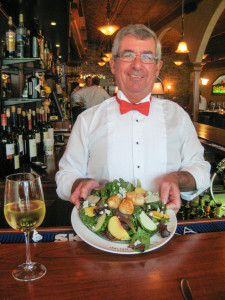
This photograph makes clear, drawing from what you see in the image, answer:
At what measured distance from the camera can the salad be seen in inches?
34.4

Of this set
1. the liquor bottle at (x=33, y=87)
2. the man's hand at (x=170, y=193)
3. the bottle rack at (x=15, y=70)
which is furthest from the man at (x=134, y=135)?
the liquor bottle at (x=33, y=87)

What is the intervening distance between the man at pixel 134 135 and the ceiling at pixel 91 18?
0.82 metres

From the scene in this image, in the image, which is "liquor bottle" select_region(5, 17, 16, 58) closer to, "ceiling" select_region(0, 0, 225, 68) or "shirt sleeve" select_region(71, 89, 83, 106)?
"ceiling" select_region(0, 0, 225, 68)

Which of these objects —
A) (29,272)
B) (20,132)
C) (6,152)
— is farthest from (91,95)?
(29,272)

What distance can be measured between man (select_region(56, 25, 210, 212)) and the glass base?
2.54 feet

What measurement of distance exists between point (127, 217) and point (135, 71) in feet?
3.27

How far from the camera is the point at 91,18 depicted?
902 cm

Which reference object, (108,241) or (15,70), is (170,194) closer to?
(108,241)

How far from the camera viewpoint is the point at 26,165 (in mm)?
2199

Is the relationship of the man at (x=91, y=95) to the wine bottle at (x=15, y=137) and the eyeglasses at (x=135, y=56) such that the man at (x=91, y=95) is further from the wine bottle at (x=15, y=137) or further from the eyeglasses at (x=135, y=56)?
the eyeglasses at (x=135, y=56)

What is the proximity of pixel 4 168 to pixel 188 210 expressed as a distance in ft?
4.84

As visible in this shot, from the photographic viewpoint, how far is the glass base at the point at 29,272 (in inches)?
29.8

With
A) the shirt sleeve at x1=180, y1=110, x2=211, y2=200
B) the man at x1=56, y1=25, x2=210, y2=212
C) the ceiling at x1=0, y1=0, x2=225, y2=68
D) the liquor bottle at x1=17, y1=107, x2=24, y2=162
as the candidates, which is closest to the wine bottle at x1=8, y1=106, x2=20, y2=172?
the liquor bottle at x1=17, y1=107, x2=24, y2=162

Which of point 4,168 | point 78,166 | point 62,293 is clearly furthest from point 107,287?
point 4,168
